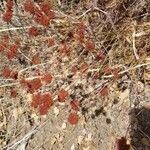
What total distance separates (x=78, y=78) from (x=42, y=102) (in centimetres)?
37

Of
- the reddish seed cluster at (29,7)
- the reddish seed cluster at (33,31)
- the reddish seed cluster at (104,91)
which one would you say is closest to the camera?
the reddish seed cluster at (104,91)

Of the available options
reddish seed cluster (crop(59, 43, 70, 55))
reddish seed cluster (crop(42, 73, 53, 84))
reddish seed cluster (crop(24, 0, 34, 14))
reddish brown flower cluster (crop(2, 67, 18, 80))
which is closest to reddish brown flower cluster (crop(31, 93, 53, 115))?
reddish seed cluster (crop(42, 73, 53, 84))

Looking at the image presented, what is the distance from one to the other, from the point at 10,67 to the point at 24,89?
339mm

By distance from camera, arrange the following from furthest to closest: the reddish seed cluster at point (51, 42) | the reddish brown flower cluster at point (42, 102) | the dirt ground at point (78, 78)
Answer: the reddish seed cluster at point (51, 42) → the reddish brown flower cluster at point (42, 102) → the dirt ground at point (78, 78)

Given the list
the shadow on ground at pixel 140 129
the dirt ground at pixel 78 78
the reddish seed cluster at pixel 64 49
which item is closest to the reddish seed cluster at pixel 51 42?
the dirt ground at pixel 78 78

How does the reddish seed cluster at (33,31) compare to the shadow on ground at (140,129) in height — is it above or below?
above

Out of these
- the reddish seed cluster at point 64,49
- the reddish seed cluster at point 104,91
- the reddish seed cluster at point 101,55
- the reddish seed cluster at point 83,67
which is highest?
the reddish seed cluster at point 64,49

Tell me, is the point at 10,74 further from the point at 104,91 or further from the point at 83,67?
the point at 104,91

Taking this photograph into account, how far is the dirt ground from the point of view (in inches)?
125

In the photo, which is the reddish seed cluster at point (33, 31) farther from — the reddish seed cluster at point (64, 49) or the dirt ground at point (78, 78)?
the reddish seed cluster at point (64, 49)

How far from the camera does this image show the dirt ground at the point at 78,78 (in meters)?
3.16

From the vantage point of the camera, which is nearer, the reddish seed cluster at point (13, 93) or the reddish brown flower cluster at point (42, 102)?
the reddish brown flower cluster at point (42, 102)

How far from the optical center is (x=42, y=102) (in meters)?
3.46

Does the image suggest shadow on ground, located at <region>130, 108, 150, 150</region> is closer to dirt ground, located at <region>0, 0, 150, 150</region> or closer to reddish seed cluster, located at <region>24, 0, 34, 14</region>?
dirt ground, located at <region>0, 0, 150, 150</region>
